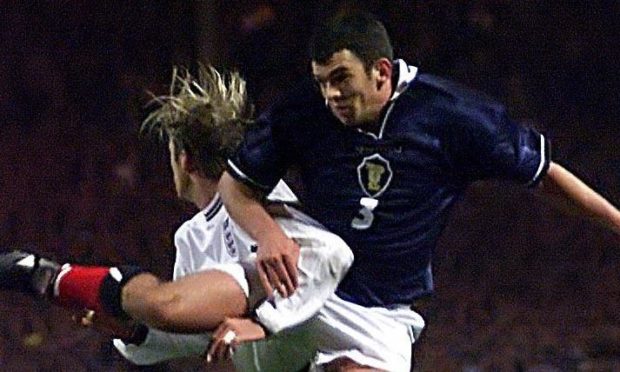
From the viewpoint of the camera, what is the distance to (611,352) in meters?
6.11

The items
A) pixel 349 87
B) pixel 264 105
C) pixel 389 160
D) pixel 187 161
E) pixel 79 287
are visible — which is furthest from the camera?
pixel 264 105

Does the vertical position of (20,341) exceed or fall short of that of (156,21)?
it falls short

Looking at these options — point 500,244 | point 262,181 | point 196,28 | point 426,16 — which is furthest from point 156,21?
point 262,181

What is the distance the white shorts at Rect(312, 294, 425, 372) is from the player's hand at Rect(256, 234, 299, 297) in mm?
117

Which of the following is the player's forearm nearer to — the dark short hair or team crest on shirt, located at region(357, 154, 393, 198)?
team crest on shirt, located at region(357, 154, 393, 198)

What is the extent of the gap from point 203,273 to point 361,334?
32cm

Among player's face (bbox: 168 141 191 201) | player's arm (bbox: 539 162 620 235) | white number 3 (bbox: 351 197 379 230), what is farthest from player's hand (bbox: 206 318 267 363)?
player's arm (bbox: 539 162 620 235)

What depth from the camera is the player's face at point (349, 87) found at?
360 cm

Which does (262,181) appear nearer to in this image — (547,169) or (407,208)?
(407,208)

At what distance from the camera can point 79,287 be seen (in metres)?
3.83

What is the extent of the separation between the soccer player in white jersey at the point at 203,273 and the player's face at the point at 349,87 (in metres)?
0.24

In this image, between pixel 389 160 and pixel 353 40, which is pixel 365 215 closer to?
pixel 389 160

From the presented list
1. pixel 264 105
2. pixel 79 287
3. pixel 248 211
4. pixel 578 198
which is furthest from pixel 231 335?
pixel 264 105

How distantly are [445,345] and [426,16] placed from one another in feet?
5.19
